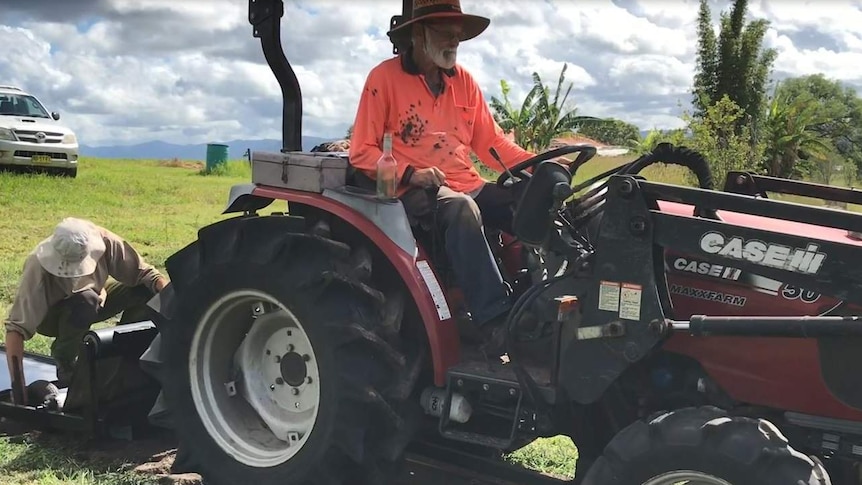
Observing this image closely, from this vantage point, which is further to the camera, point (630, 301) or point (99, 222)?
point (99, 222)

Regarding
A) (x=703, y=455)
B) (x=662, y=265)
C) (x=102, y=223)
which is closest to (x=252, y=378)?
(x=662, y=265)

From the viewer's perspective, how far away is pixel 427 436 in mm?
3680

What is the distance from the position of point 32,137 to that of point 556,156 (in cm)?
1444

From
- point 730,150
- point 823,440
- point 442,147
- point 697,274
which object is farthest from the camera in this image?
point 730,150

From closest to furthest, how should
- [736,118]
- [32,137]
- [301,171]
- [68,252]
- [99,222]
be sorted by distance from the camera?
[301,171], [68,252], [99,222], [32,137], [736,118]

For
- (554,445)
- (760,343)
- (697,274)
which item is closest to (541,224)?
(697,274)

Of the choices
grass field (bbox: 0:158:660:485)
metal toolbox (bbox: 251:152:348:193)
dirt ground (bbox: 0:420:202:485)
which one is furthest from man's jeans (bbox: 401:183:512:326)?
dirt ground (bbox: 0:420:202:485)

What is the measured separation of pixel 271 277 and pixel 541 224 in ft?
3.56

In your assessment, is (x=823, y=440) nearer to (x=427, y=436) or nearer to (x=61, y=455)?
(x=427, y=436)

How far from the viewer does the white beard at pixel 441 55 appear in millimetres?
3844

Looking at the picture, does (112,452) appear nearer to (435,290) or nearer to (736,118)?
(435,290)

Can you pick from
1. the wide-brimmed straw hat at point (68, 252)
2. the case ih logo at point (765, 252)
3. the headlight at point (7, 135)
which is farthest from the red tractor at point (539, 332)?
the headlight at point (7, 135)

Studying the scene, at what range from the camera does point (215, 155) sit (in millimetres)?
24938

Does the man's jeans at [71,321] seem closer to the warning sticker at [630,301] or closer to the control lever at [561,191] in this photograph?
the control lever at [561,191]
